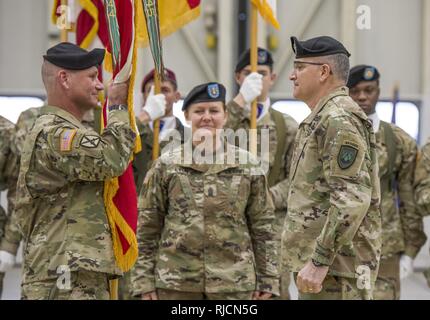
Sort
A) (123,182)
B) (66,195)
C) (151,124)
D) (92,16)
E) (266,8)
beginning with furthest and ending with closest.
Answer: (92,16) < (151,124) < (266,8) < (123,182) < (66,195)

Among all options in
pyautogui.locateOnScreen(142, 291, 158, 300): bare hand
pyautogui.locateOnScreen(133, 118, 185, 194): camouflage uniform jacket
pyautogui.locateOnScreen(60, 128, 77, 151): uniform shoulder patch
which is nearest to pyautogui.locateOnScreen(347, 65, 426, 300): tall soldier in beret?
pyautogui.locateOnScreen(133, 118, 185, 194): camouflage uniform jacket

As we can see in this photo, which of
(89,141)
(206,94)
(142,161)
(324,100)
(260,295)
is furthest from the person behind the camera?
(142,161)

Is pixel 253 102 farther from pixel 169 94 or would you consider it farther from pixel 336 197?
pixel 336 197

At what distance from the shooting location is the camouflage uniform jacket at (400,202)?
6.52 metres

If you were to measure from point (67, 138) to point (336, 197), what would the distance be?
4.41 ft

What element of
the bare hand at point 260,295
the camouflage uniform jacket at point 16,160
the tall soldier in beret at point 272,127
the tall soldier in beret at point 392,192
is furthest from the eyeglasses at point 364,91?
the camouflage uniform jacket at point 16,160

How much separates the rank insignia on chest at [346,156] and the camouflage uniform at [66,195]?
1.11 metres

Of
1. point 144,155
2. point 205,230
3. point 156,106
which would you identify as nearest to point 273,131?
point 156,106

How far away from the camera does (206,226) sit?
551cm

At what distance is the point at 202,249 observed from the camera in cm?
552

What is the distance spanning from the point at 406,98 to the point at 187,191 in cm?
544

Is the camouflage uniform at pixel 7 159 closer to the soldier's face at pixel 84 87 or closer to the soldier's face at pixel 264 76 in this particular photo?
the soldier's face at pixel 264 76

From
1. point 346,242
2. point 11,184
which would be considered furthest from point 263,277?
point 11,184
